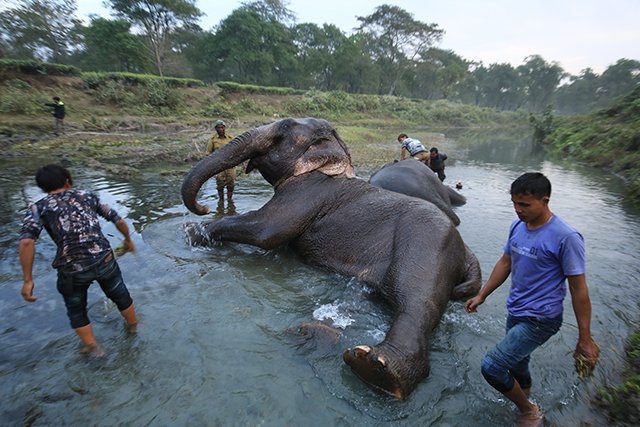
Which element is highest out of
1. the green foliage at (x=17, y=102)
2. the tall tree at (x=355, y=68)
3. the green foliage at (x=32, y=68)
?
the tall tree at (x=355, y=68)

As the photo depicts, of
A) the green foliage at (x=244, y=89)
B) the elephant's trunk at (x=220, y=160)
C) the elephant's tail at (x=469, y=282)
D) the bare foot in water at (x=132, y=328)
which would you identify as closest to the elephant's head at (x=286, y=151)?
the elephant's trunk at (x=220, y=160)

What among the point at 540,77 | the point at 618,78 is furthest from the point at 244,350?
the point at 540,77

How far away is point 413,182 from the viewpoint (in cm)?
511

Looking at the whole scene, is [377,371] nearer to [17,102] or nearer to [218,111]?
[17,102]

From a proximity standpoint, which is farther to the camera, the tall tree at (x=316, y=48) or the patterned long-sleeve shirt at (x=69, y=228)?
the tall tree at (x=316, y=48)

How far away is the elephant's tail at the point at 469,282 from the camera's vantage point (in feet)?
11.0

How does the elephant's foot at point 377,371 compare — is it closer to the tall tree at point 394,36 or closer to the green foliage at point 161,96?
the green foliage at point 161,96

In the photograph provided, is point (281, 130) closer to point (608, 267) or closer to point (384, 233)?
point (384, 233)

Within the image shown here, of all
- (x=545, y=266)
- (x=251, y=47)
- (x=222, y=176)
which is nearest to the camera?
(x=545, y=266)

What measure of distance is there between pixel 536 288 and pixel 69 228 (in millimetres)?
3180

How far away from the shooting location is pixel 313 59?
5459cm

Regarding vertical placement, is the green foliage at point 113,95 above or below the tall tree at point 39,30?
below

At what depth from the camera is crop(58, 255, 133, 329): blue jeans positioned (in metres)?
2.56

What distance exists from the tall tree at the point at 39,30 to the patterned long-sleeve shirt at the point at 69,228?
46.1 m
